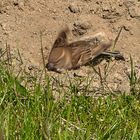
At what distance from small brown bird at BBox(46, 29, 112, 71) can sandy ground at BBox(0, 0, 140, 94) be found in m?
0.14

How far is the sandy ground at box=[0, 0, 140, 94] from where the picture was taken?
265 inches

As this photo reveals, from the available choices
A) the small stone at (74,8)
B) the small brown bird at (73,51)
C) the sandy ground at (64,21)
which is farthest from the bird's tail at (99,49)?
the small stone at (74,8)

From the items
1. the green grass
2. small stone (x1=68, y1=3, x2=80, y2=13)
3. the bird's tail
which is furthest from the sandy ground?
the green grass

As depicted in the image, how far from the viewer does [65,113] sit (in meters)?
5.36

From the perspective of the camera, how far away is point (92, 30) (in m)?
6.96

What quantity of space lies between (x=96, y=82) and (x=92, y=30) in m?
0.98

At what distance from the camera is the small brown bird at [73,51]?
656 centimetres

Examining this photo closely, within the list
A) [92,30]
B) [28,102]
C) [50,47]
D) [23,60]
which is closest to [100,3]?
[92,30]

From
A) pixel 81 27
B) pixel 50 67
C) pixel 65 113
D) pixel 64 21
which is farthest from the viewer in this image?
pixel 64 21

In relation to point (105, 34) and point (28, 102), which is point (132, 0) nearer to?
point (105, 34)

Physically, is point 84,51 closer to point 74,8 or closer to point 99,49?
point 99,49

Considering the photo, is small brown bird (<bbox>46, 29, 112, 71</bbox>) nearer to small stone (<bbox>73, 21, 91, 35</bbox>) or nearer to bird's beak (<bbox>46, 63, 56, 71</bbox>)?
bird's beak (<bbox>46, 63, 56, 71</bbox>)

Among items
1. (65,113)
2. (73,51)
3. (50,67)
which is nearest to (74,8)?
(73,51)

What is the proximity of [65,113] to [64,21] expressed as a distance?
6.08 feet
